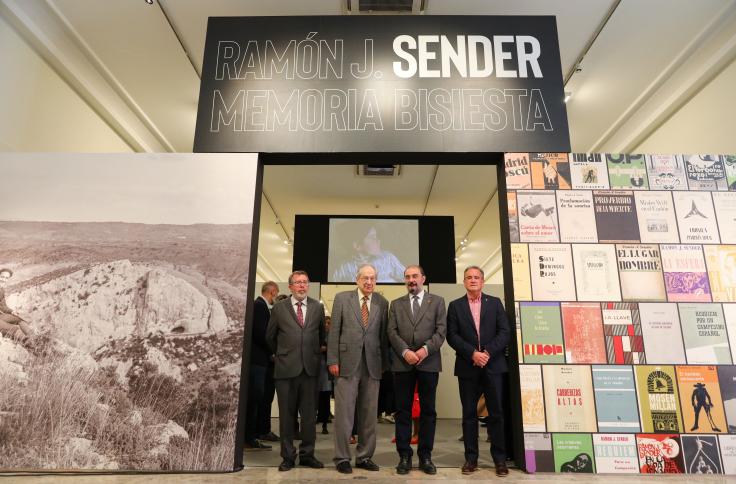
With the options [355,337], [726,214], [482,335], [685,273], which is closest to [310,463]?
[355,337]

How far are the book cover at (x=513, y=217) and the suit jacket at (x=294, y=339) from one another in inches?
67.8

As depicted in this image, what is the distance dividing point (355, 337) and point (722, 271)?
3.04 m

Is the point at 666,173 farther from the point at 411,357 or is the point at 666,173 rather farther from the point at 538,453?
the point at 411,357

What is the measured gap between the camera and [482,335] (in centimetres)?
365

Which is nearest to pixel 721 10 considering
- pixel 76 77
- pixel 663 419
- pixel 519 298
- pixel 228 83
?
pixel 519 298

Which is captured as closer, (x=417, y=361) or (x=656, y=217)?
(x=417, y=361)

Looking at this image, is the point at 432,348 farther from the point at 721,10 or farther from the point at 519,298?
the point at 721,10

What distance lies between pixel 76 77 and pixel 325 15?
3.07m

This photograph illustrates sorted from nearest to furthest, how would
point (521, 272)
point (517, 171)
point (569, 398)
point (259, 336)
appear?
point (569, 398), point (521, 272), point (517, 171), point (259, 336)

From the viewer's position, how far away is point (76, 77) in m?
5.34

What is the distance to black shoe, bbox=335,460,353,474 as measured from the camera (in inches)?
136

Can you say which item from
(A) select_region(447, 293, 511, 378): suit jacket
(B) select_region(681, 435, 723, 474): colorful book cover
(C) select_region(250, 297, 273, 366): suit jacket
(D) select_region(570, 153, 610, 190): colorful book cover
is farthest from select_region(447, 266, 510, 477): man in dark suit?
(C) select_region(250, 297, 273, 366): suit jacket

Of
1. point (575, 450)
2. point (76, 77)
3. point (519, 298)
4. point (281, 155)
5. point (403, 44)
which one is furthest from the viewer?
point (76, 77)

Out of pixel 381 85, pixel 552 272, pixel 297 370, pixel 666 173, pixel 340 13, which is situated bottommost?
pixel 297 370
